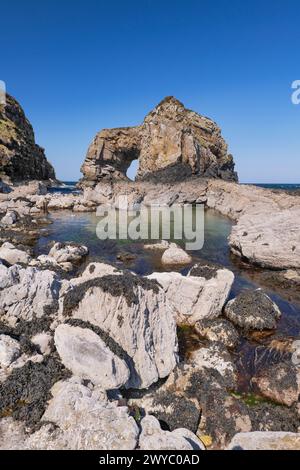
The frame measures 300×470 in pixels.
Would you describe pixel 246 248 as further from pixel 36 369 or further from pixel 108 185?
pixel 108 185

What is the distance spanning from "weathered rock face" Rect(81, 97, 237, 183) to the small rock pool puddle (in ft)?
84.6

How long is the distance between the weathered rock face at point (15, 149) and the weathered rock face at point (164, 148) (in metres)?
16.5

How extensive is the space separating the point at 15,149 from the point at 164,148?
39963 mm

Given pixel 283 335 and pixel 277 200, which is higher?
pixel 277 200

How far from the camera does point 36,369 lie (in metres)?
7.40

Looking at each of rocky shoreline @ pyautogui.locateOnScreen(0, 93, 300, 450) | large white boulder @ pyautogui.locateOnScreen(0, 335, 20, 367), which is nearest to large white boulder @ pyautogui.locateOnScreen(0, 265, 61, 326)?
rocky shoreline @ pyautogui.locateOnScreen(0, 93, 300, 450)

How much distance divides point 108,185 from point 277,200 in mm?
38943

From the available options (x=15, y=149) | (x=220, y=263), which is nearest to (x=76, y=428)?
(x=220, y=263)

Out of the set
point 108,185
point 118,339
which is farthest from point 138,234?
point 108,185

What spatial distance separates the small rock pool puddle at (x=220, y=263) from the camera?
35.4 feet

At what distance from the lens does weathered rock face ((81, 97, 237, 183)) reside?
65.8 metres

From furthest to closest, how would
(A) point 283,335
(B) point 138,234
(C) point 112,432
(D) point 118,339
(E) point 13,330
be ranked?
(B) point 138,234 → (A) point 283,335 → (E) point 13,330 → (D) point 118,339 → (C) point 112,432

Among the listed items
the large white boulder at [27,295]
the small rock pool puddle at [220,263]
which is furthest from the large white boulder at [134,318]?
the small rock pool puddle at [220,263]

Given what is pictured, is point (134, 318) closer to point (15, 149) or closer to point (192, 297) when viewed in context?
point (192, 297)
